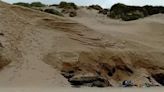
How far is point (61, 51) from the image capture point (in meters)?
20.1

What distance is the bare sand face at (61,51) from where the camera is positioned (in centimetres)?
1839

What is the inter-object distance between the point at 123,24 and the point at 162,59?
6327 mm

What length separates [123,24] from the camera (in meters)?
28.1

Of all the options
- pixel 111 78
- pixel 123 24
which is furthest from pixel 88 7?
pixel 111 78

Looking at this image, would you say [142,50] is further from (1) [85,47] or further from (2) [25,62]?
(2) [25,62]

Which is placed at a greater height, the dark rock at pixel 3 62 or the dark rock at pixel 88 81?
the dark rock at pixel 3 62

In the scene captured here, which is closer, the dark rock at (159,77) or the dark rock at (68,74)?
the dark rock at (68,74)

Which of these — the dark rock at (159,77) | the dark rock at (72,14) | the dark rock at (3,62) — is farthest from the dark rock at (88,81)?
the dark rock at (72,14)

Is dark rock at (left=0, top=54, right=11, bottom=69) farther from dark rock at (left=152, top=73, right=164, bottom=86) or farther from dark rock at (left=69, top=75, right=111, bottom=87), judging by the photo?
dark rock at (left=152, top=73, right=164, bottom=86)

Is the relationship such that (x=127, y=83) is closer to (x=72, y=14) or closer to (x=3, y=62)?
(x=3, y=62)

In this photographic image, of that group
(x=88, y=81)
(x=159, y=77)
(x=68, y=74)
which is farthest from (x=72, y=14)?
(x=88, y=81)

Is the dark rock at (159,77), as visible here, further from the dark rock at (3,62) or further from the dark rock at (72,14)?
the dark rock at (72,14)

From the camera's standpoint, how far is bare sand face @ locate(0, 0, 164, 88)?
60.3ft

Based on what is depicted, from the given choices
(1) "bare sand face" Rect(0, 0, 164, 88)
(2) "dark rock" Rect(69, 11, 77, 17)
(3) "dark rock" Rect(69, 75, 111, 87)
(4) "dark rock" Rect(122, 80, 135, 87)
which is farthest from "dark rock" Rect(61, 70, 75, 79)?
(2) "dark rock" Rect(69, 11, 77, 17)
